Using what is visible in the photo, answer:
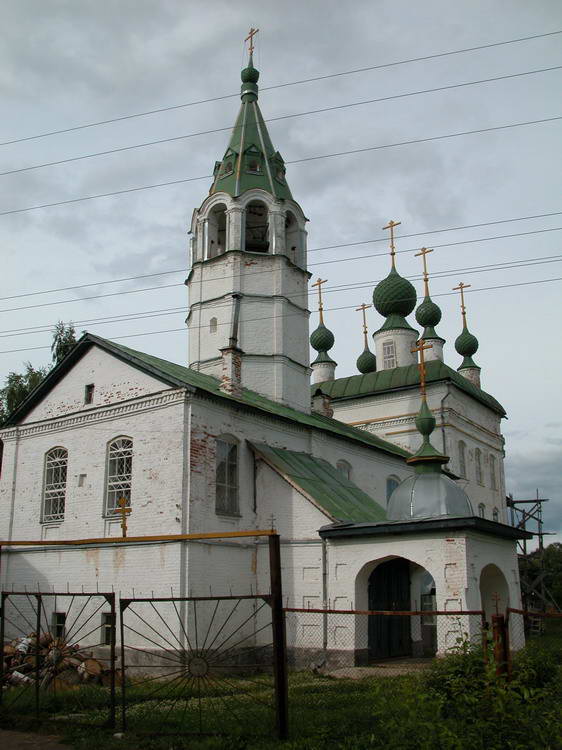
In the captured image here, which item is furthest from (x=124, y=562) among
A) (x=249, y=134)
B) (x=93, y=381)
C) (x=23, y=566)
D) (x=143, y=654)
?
(x=249, y=134)

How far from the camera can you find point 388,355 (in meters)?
35.0

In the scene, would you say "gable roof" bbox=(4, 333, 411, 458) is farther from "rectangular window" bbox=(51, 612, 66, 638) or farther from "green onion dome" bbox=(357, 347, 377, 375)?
"green onion dome" bbox=(357, 347, 377, 375)

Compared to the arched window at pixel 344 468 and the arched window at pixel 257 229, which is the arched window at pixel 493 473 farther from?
the arched window at pixel 257 229

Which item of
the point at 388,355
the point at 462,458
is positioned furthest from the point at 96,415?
the point at 388,355

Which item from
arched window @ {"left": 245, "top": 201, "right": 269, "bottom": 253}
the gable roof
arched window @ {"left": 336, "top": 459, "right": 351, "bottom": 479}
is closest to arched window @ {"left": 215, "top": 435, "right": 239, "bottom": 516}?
the gable roof

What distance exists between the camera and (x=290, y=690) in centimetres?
1271

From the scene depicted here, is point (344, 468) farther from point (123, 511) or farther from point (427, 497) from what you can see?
point (123, 511)

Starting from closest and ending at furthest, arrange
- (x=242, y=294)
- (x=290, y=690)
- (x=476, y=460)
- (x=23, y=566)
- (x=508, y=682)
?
(x=508, y=682), (x=290, y=690), (x=23, y=566), (x=242, y=294), (x=476, y=460)

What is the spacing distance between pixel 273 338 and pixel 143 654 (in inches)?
433

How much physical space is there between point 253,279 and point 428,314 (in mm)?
15504

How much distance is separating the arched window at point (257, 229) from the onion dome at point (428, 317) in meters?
13.9

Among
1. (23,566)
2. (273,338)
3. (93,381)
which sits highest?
(273,338)

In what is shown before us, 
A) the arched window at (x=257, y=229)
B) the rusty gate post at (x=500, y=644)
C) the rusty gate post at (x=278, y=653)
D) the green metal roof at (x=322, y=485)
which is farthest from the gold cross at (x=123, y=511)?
the arched window at (x=257, y=229)

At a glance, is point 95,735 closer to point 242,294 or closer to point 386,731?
point 386,731
